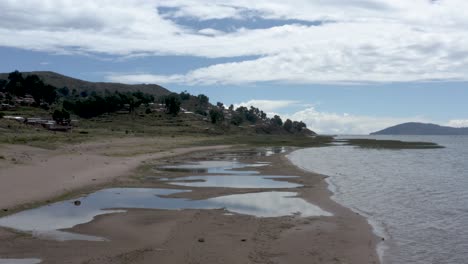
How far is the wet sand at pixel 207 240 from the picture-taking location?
11.7 m

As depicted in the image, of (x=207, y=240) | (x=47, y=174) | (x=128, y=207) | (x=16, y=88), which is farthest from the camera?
(x=16, y=88)

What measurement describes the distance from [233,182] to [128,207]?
10.8 metres

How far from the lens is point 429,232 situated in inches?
618

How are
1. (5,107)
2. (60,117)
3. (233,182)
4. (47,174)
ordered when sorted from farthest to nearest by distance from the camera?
1. (5,107)
2. (60,117)
3. (233,182)
4. (47,174)

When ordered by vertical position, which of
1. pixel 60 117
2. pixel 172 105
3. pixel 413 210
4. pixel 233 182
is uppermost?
pixel 172 105

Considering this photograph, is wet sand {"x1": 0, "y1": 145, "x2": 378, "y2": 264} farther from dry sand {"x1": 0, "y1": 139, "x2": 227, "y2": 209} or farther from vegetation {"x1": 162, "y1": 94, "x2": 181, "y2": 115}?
vegetation {"x1": 162, "y1": 94, "x2": 181, "y2": 115}

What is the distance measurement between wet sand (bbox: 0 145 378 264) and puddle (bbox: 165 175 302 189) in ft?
28.6

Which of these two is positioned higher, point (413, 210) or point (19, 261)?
point (413, 210)

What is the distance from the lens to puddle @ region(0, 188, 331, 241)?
14795 millimetres

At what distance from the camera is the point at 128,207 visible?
1905 cm

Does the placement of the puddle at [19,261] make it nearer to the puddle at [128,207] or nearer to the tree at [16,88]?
the puddle at [128,207]

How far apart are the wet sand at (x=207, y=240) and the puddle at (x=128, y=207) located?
662 mm

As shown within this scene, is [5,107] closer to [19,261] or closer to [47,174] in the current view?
[47,174]

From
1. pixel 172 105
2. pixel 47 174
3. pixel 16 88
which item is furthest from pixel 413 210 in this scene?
pixel 172 105
